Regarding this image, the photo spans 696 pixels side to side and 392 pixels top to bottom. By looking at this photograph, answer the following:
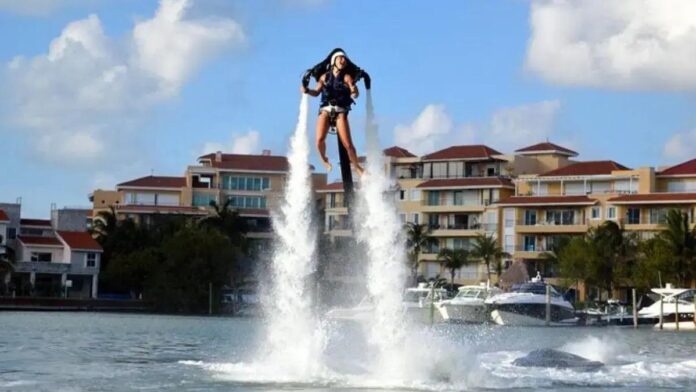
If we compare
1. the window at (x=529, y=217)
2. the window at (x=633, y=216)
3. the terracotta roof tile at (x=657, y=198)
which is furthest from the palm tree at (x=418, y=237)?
the window at (x=633, y=216)

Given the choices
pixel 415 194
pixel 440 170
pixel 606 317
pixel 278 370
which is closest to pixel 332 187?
pixel 415 194

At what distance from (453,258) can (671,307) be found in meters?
35.3

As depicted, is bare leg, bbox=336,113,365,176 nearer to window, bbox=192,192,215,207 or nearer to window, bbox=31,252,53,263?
window, bbox=31,252,53,263

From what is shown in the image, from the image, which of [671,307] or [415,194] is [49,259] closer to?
[415,194]

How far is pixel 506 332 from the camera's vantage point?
94812 millimetres

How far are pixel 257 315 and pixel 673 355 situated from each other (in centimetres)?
6522

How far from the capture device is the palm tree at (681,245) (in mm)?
124250

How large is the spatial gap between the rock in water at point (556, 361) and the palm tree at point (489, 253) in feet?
288

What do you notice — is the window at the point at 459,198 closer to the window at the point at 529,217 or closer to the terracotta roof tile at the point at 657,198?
the window at the point at 529,217

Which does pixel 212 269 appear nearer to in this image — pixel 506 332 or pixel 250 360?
pixel 506 332

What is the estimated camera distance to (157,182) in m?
175

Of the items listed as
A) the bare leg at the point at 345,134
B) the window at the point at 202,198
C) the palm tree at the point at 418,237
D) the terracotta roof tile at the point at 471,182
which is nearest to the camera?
the bare leg at the point at 345,134

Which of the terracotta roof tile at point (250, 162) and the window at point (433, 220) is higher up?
the terracotta roof tile at point (250, 162)

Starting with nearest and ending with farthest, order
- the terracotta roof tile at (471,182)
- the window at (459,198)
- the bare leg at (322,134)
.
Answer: the bare leg at (322,134) < the terracotta roof tile at (471,182) < the window at (459,198)
